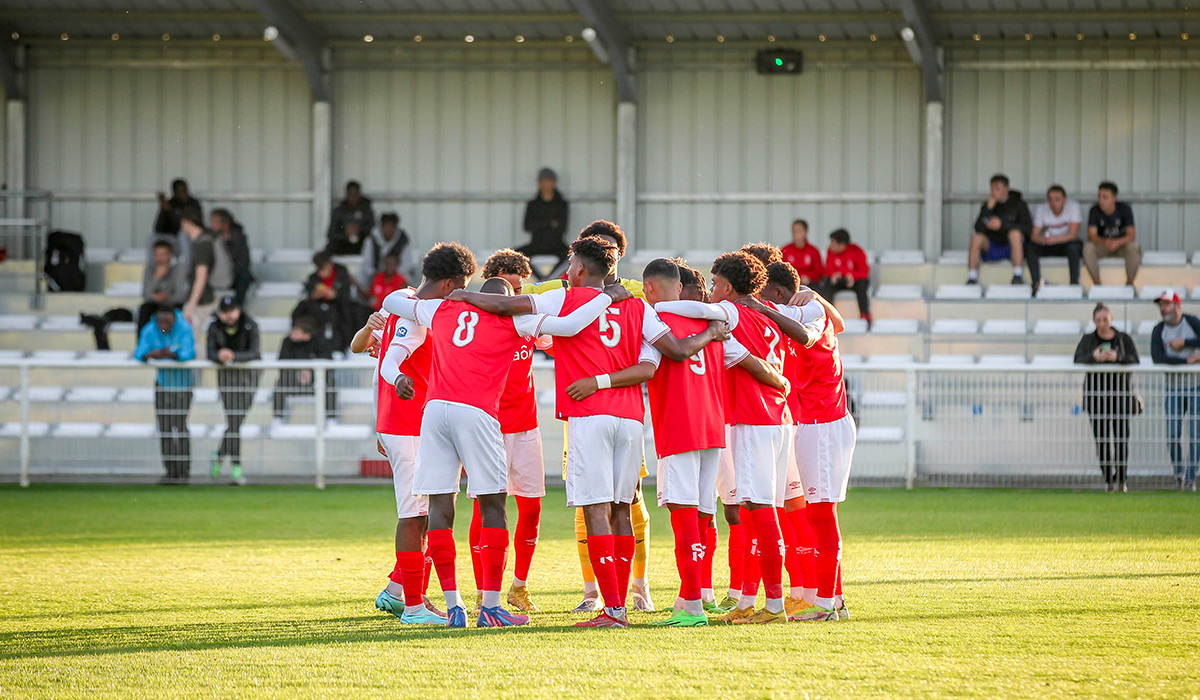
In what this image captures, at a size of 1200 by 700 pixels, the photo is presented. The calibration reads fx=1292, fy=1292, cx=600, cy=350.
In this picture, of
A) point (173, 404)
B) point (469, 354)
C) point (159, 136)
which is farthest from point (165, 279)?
point (469, 354)

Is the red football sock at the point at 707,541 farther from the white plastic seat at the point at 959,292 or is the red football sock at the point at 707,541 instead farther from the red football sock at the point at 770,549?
the white plastic seat at the point at 959,292

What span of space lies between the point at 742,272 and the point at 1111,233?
11327 mm

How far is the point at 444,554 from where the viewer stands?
529cm

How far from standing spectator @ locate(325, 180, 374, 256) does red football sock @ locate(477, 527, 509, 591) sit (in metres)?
11.6

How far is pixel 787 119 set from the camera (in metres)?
17.1

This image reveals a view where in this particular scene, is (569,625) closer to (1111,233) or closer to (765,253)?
(765,253)

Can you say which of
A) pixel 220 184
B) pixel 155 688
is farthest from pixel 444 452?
pixel 220 184

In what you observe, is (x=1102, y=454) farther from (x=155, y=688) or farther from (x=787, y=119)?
(x=155, y=688)

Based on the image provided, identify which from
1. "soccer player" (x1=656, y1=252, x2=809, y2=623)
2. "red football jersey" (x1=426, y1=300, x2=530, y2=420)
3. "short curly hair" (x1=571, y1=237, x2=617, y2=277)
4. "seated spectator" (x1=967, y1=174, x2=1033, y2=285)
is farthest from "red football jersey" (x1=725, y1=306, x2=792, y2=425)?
"seated spectator" (x1=967, y1=174, x2=1033, y2=285)

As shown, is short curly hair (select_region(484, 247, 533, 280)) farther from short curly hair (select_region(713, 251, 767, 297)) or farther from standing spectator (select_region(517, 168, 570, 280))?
standing spectator (select_region(517, 168, 570, 280))

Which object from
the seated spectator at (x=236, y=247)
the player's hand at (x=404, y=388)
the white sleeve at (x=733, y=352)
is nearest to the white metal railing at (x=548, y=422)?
the seated spectator at (x=236, y=247)

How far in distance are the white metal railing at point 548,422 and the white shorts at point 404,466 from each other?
6.24 meters

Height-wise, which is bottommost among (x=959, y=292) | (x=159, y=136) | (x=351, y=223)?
(x=959, y=292)

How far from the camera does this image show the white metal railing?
1159 cm
